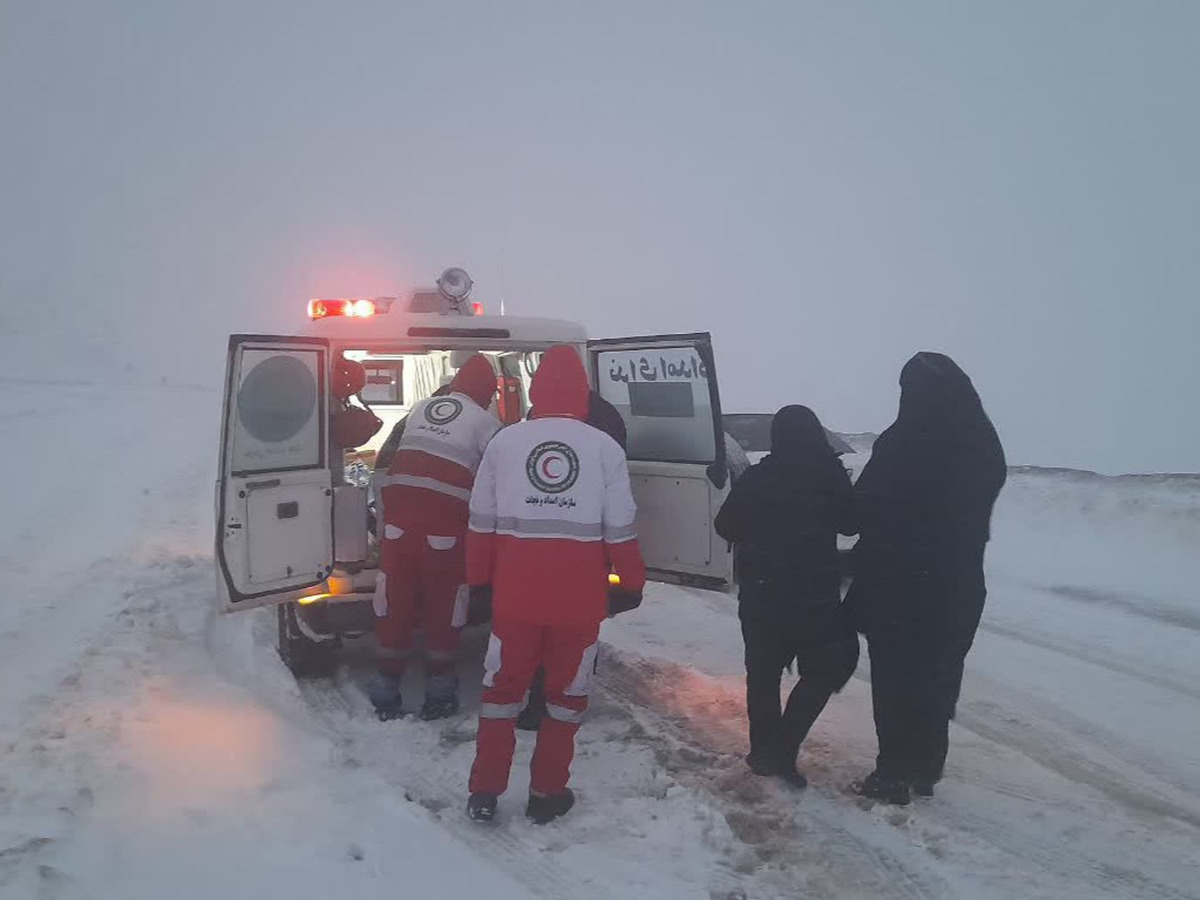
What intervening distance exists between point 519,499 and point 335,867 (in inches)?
60.8

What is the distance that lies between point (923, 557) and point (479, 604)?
2.41m

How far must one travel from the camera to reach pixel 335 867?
10.6 ft

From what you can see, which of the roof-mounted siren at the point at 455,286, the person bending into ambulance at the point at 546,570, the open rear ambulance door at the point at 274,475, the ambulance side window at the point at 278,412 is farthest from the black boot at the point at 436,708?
the roof-mounted siren at the point at 455,286

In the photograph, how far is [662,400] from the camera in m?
5.40

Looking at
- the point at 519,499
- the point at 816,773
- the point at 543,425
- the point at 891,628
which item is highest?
the point at 543,425

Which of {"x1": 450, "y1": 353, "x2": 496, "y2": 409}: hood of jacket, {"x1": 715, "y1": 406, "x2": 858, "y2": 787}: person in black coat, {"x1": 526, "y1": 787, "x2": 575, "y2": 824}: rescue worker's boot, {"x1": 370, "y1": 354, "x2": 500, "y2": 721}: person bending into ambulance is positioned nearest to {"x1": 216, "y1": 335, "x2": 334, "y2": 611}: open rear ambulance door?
{"x1": 370, "y1": 354, "x2": 500, "y2": 721}: person bending into ambulance

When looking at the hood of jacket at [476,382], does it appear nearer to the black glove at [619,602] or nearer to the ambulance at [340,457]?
the ambulance at [340,457]

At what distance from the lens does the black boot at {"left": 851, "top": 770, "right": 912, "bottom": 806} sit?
12.9 ft

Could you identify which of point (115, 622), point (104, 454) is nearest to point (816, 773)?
point (115, 622)

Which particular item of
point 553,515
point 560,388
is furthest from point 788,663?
point 560,388

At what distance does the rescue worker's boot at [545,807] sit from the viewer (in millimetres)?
3664

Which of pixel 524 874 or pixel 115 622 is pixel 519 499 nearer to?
pixel 524 874

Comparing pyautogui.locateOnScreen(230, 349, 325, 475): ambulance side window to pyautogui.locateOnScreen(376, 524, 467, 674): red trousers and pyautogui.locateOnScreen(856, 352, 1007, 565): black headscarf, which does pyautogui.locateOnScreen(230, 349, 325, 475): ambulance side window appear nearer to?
→ pyautogui.locateOnScreen(376, 524, 467, 674): red trousers

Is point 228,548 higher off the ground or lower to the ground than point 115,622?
higher
